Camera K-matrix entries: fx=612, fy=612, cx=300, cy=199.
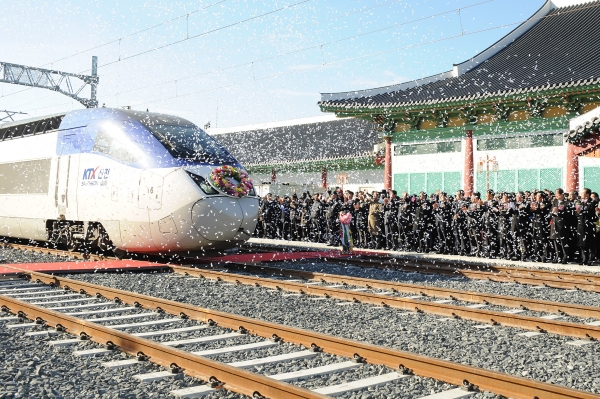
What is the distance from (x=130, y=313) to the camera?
23.4ft

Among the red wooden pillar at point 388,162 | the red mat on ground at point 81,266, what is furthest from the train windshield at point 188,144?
the red wooden pillar at point 388,162

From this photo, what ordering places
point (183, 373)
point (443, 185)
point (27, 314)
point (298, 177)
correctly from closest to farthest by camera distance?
point (183, 373) < point (27, 314) < point (443, 185) < point (298, 177)

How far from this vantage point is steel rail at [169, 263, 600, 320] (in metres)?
7.48

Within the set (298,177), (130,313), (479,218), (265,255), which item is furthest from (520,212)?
(298,177)

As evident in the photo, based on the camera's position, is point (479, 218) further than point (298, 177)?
No

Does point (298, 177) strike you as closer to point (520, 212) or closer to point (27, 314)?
point (520, 212)

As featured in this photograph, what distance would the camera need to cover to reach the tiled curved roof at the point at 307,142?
95.8 ft

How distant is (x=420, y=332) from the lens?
20.5 feet

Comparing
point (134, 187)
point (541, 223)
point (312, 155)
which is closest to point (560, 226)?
point (541, 223)

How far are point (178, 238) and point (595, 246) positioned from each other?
8781mm

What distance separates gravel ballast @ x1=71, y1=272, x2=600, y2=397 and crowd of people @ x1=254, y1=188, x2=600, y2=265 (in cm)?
657

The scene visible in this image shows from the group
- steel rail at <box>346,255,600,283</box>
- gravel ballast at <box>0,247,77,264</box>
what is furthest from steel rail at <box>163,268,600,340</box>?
gravel ballast at <box>0,247,77,264</box>

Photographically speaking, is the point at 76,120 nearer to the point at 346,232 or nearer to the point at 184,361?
the point at 346,232

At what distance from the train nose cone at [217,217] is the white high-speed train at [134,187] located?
2 cm
